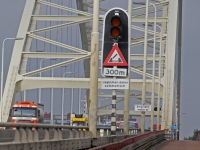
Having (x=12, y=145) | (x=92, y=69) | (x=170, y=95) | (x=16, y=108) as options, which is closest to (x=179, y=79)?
(x=170, y=95)

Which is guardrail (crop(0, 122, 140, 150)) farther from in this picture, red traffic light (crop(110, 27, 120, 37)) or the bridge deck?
the bridge deck

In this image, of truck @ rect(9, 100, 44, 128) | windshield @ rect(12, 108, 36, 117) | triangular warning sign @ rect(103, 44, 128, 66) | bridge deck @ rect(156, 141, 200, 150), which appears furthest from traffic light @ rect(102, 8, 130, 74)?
windshield @ rect(12, 108, 36, 117)

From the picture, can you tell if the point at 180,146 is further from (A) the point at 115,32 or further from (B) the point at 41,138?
(A) the point at 115,32

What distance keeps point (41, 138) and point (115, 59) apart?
3.53 m

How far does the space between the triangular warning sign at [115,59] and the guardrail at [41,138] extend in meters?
3.04

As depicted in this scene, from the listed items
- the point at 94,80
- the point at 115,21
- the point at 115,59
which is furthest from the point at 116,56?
the point at 94,80

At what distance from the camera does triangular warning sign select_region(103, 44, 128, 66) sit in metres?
26.8

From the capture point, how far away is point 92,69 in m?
29.8

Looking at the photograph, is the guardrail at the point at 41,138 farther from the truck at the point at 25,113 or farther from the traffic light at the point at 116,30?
the truck at the point at 25,113

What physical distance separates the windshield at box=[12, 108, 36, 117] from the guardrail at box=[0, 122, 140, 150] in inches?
1106

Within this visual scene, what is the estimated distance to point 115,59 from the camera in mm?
26875

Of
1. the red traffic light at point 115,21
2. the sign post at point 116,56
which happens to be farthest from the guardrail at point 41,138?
the red traffic light at point 115,21

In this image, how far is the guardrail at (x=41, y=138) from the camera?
21.9 m

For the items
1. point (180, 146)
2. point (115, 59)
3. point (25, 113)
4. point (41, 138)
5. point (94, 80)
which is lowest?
point (180, 146)
